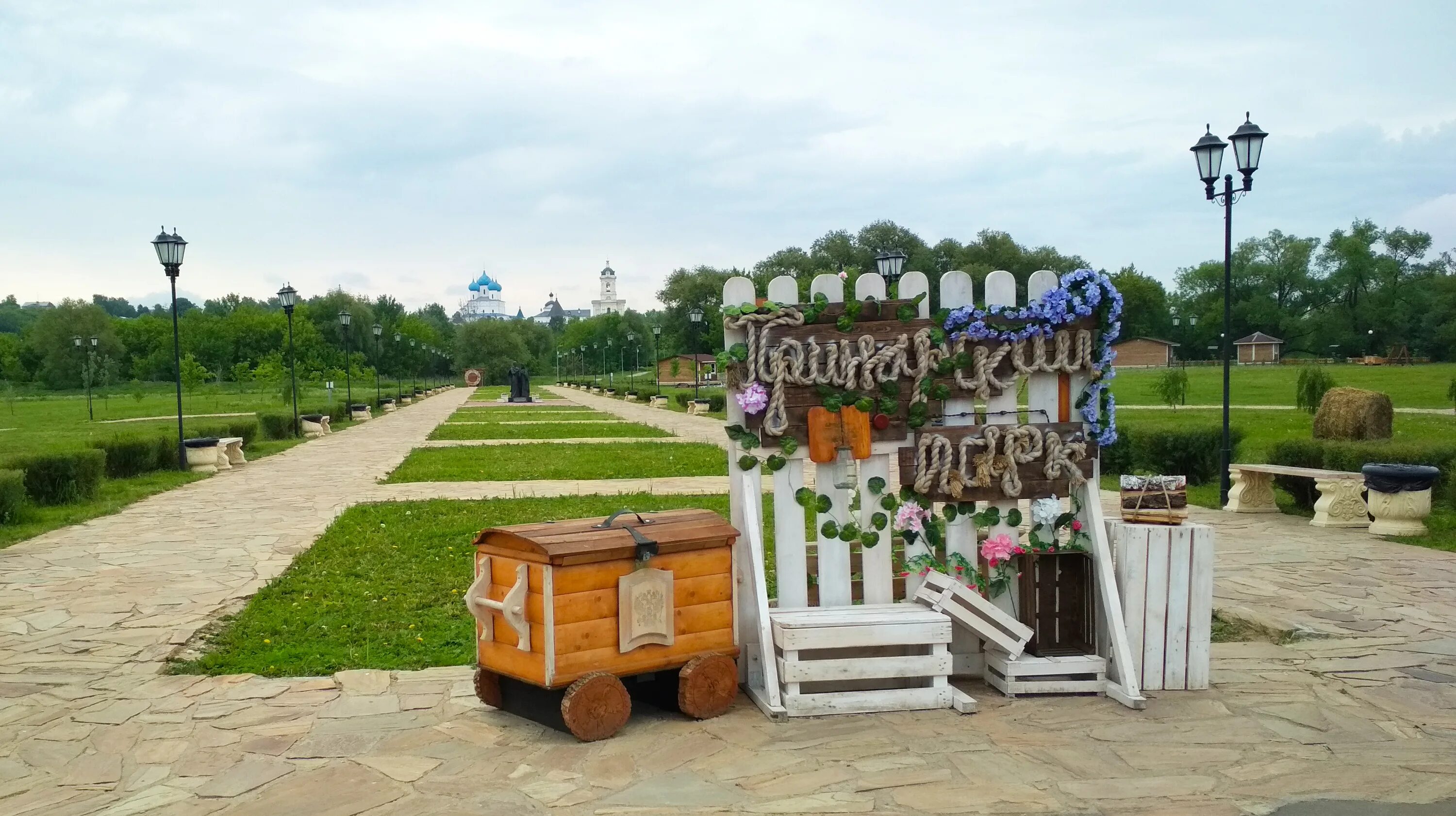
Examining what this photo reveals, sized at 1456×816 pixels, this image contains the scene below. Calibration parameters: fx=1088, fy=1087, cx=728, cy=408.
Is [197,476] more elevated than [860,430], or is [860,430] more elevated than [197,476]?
[860,430]

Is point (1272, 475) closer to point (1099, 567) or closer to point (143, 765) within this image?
point (1099, 567)

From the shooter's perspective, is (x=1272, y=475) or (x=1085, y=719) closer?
(x=1085, y=719)

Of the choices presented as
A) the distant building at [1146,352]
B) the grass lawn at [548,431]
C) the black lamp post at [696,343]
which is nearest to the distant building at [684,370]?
the black lamp post at [696,343]

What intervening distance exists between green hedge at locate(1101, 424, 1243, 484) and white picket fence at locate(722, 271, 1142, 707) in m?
9.59

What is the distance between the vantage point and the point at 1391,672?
5.54 metres

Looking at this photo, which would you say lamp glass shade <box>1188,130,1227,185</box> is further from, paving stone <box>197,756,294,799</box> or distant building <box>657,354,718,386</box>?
distant building <box>657,354,718,386</box>

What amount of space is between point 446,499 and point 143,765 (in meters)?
8.92

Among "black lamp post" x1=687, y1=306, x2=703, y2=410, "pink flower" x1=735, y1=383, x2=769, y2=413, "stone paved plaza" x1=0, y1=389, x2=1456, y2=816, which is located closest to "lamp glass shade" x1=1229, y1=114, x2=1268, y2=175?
"stone paved plaza" x1=0, y1=389, x2=1456, y2=816

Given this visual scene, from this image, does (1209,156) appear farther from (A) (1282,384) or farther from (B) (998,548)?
(A) (1282,384)

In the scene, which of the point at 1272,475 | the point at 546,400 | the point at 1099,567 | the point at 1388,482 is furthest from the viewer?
the point at 546,400

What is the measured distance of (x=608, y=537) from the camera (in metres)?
4.75

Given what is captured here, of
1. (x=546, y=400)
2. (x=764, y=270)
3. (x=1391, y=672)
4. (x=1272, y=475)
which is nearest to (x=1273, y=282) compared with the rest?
(x=764, y=270)

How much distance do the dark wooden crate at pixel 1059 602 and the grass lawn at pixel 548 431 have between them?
20.0m

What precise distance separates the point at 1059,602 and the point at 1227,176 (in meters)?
8.97
